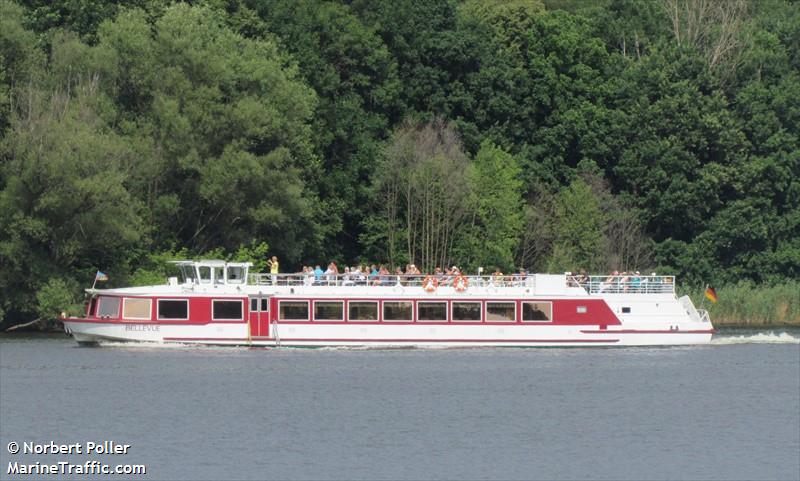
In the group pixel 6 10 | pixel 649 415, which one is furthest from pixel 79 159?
pixel 649 415

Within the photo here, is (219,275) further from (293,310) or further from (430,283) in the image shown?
(430,283)

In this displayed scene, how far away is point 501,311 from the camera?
239 feet

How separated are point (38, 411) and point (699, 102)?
55.8 m

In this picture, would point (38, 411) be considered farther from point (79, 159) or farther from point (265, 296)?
point (79, 159)

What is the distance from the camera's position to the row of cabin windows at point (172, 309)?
235 ft

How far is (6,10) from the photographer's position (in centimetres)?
8312

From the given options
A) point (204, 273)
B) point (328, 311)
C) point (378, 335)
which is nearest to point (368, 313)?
point (378, 335)

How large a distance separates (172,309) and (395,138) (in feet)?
94.0

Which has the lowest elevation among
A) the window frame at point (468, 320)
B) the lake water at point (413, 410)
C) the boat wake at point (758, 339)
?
the lake water at point (413, 410)

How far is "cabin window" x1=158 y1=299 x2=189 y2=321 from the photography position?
7175 cm

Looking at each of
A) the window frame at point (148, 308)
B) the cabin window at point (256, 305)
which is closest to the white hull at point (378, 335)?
the window frame at point (148, 308)

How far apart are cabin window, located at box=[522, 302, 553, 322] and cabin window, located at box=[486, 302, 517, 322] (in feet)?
1.47

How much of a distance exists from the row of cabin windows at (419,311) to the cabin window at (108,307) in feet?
21.6

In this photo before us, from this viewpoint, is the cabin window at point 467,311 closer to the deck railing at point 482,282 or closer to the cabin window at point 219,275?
the deck railing at point 482,282
